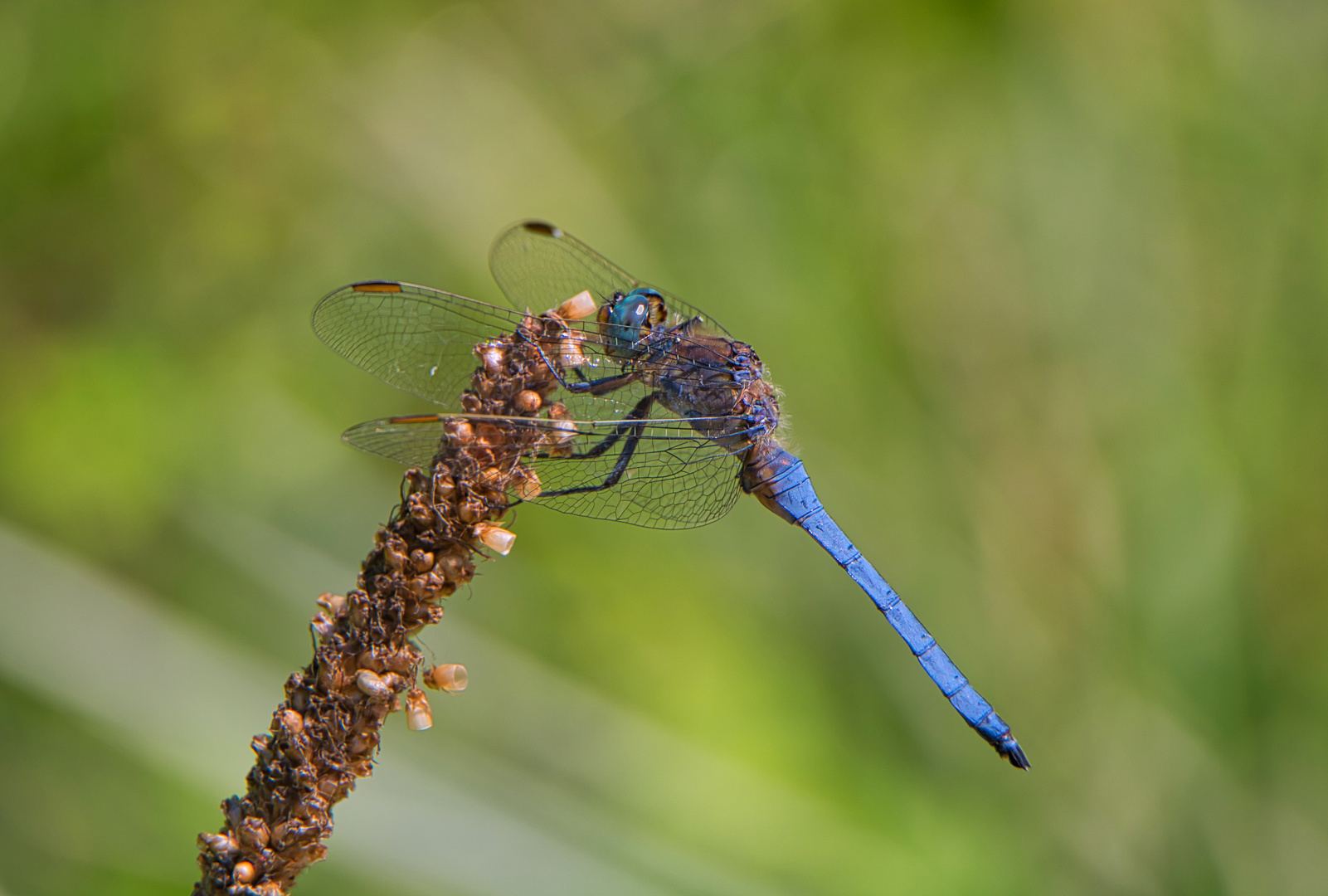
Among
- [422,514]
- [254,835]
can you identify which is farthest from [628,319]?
[254,835]

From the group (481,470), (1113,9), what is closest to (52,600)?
(481,470)

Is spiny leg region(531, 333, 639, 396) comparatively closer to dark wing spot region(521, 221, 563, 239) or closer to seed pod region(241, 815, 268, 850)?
dark wing spot region(521, 221, 563, 239)

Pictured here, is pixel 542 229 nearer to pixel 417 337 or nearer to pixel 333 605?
pixel 417 337

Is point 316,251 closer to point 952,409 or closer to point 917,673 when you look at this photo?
point 952,409

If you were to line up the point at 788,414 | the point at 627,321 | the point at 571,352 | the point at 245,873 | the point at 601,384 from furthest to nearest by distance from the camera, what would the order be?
the point at 788,414, the point at 627,321, the point at 601,384, the point at 571,352, the point at 245,873

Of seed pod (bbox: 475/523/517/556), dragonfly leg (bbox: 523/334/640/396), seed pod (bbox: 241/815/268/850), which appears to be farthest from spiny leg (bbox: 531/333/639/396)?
seed pod (bbox: 241/815/268/850)

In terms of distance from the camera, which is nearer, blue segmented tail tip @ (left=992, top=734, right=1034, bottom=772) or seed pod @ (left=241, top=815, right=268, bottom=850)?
seed pod @ (left=241, top=815, right=268, bottom=850)
